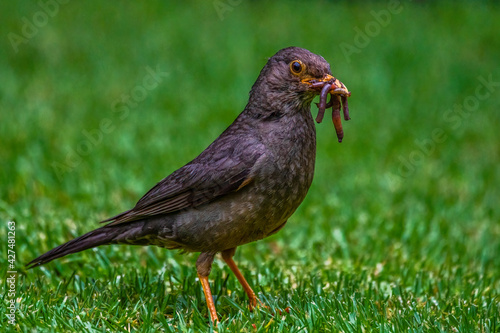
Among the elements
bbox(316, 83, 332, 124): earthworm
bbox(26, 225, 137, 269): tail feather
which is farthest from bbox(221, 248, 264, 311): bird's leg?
bbox(316, 83, 332, 124): earthworm

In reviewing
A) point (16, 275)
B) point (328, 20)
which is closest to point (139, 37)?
point (328, 20)

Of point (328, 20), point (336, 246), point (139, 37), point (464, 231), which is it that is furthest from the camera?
point (328, 20)

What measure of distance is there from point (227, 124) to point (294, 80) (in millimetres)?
4903

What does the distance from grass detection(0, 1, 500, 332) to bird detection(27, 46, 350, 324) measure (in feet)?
1.42

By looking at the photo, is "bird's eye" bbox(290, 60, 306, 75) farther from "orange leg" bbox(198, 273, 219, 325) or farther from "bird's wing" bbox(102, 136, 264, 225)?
"orange leg" bbox(198, 273, 219, 325)

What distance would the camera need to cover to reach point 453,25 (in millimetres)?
13156

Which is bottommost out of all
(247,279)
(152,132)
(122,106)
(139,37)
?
(247,279)

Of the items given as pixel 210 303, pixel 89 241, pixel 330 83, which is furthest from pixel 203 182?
pixel 330 83

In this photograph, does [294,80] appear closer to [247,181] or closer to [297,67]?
[297,67]

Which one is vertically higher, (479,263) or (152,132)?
(152,132)

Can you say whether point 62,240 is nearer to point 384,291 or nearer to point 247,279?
point 247,279

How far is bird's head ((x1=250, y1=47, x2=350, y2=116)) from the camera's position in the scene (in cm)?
429

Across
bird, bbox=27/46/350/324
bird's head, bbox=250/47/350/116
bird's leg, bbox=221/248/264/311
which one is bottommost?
bird's leg, bbox=221/248/264/311

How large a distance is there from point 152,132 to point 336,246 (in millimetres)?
3406
